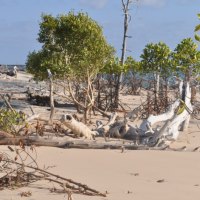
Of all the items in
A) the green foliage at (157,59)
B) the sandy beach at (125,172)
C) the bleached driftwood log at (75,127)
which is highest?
the green foliage at (157,59)

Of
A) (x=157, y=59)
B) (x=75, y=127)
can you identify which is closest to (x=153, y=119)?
(x=75, y=127)

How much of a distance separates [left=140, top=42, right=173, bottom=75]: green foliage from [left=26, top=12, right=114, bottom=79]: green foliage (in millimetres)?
2998

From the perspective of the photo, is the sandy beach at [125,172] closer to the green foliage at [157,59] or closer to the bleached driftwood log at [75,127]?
the bleached driftwood log at [75,127]

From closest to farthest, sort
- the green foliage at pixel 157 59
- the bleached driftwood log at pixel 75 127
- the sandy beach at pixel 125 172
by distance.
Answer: the sandy beach at pixel 125 172
the bleached driftwood log at pixel 75 127
the green foliage at pixel 157 59

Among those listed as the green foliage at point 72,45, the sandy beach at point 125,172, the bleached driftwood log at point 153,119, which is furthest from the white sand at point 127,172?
the green foliage at point 72,45

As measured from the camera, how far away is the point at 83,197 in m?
5.73

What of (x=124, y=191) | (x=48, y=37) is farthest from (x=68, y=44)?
(x=124, y=191)

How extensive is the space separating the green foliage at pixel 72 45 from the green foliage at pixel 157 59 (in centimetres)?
300

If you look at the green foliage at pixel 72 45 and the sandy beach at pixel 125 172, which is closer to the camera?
the sandy beach at pixel 125 172

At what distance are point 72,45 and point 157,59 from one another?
413 centimetres

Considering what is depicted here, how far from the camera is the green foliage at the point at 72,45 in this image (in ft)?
50.6

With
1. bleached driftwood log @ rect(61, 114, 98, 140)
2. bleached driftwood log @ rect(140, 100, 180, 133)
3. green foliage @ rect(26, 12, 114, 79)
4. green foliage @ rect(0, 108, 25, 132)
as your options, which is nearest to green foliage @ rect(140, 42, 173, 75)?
green foliage @ rect(26, 12, 114, 79)

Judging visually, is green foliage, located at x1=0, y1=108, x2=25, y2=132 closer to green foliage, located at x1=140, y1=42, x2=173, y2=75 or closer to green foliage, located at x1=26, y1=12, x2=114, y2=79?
green foliage, located at x1=26, y1=12, x2=114, y2=79

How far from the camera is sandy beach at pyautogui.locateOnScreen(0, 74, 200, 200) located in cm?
591
